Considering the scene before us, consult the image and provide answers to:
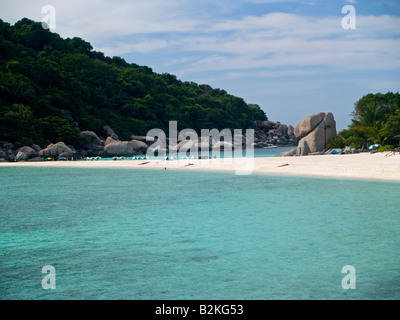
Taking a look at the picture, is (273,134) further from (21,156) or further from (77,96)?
(21,156)

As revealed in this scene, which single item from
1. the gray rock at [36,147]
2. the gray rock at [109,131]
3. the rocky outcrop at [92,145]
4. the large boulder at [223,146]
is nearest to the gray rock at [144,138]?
the gray rock at [109,131]

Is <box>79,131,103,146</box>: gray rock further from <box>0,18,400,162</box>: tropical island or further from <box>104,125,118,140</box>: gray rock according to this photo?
<box>104,125,118,140</box>: gray rock

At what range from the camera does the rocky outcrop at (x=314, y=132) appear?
33.0m

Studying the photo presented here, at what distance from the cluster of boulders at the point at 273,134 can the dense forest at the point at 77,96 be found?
388 centimetres

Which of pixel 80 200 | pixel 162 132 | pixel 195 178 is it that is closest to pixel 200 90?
pixel 162 132

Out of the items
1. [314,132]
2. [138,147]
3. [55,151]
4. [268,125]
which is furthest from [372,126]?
[268,125]

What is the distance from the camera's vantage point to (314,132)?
33.3 meters

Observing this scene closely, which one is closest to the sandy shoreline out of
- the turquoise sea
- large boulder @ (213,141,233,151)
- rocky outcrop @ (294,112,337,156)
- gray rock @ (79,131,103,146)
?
the turquoise sea

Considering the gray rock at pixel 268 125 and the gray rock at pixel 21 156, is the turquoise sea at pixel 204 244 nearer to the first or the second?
the gray rock at pixel 21 156

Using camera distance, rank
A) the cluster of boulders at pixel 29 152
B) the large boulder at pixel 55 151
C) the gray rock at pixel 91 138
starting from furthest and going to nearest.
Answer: the gray rock at pixel 91 138 → the large boulder at pixel 55 151 → the cluster of boulders at pixel 29 152

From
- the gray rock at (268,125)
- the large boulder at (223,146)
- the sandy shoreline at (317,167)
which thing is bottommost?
the sandy shoreline at (317,167)

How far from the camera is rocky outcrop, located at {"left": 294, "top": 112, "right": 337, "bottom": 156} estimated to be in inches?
1298

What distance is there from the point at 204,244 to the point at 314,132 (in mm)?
27279

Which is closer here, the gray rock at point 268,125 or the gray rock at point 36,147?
the gray rock at point 36,147
